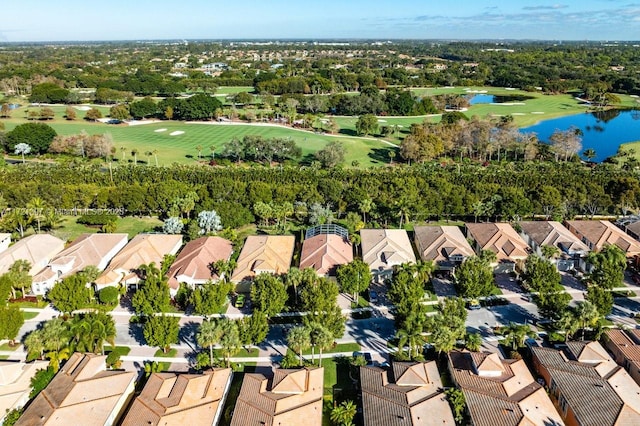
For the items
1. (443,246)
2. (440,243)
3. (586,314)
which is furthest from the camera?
(440,243)

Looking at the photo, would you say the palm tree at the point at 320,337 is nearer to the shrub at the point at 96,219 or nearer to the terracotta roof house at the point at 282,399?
the terracotta roof house at the point at 282,399

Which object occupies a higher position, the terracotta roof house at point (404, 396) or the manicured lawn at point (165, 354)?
the terracotta roof house at point (404, 396)

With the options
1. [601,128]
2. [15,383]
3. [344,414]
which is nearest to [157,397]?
[15,383]

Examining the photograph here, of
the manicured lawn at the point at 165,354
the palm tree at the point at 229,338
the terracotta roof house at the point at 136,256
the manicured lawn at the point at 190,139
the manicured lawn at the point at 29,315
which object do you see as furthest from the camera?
the manicured lawn at the point at 190,139

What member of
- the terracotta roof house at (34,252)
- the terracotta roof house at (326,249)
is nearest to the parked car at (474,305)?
the terracotta roof house at (326,249)

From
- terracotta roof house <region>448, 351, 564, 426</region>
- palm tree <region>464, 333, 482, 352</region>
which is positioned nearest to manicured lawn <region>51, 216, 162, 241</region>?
palm tree <region>464, 333, 482, 352</region>

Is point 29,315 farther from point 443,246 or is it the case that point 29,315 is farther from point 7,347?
point 443,246
